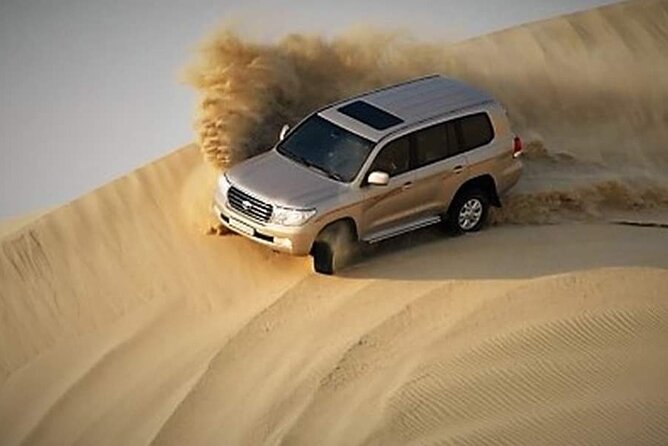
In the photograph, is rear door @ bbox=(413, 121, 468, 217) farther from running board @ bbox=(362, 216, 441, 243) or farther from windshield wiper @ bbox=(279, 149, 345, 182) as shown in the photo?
windshield wiper @ bbox=(279, 149, 345, 182)

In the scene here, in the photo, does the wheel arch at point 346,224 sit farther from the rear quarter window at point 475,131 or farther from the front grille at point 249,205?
the rear quarter window at point 475,131

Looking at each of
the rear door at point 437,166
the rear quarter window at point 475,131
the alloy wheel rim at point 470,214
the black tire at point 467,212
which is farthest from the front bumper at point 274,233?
the rear quarter window at point 475,131

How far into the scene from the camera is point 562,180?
16.7 meters

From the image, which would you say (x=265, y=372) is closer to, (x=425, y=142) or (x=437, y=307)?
(x=437, y=307)

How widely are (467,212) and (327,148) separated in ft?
5.83

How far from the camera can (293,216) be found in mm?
14344

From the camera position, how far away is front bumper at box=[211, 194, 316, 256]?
14359mm

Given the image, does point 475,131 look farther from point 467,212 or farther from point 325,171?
point 325,171

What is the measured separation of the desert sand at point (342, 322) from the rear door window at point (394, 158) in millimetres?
986

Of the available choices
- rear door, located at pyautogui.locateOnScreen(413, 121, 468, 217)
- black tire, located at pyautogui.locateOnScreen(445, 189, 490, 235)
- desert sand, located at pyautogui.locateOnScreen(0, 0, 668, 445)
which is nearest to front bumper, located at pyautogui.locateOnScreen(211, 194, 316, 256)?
desert sand, located at pyautogui.locateOnScreen(0, 0, 668, 445)

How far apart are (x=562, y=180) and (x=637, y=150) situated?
1.64 metres

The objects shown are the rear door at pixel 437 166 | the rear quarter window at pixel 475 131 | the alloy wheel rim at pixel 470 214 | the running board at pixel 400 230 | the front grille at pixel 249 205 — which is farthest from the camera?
the alloy wheel rim at pixel 470 214

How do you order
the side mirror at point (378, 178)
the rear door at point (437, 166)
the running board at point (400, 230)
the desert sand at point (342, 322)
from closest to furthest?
the desert sand at point (342, 322) → the side mirror at point (378, 178) → the running board at point (400, 230) → the rear door at point (437, 166)

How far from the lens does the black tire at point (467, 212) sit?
50.8ft
